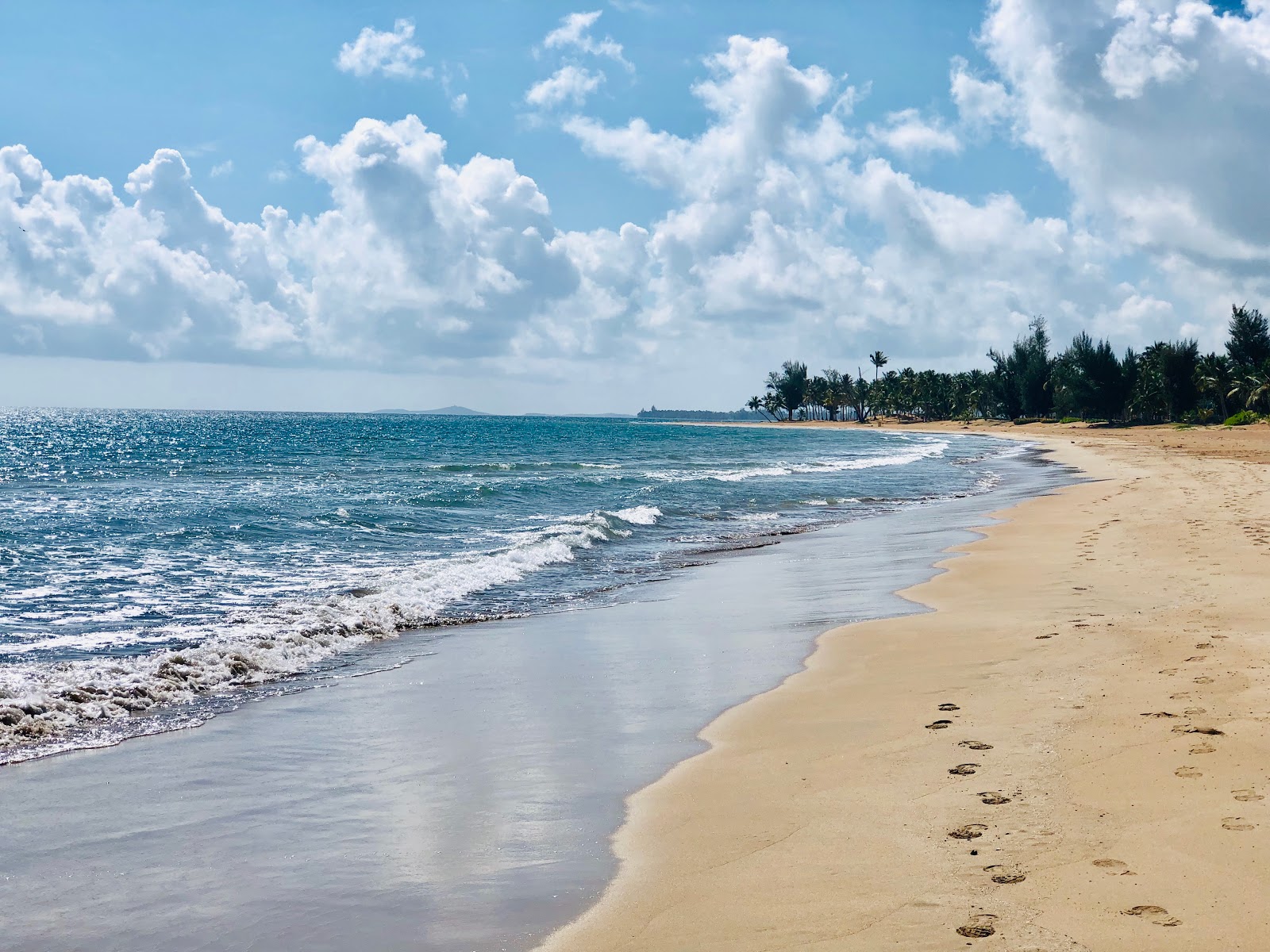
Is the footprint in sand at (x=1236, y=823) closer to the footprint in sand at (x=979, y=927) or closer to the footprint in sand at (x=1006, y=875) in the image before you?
the footprint in sand at (x=1006, y=875)

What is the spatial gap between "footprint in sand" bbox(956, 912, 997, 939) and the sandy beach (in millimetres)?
12

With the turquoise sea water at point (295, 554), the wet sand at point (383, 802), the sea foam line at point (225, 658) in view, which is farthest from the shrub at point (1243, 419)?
the wet sand at point (383, 802)

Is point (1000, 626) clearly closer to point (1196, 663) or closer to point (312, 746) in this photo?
point (1196, 663)

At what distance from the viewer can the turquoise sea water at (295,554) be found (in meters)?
10.3

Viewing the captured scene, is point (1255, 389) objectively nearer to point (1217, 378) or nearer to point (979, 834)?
point (1217, 378)

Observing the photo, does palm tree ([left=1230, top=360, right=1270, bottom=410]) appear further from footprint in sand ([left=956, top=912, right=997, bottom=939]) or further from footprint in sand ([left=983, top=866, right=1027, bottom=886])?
footprint in sand ([left=956, top=912, right=997, bottom=939])

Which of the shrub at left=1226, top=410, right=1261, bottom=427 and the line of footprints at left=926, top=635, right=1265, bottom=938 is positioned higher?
the shrub at left=1226, top=410, right=1261, bottom=427

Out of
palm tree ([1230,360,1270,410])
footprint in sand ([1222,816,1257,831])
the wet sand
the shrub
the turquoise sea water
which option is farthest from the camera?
palm tree ([1230,360,1270,410])

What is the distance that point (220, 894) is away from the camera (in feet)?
16.5

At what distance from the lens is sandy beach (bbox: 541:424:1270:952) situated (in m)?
4.32

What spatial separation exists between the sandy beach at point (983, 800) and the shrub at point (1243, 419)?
80934 mm

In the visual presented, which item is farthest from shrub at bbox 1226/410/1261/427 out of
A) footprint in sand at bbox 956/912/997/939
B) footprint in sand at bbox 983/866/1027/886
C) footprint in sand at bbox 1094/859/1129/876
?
footprint in sand at bbox 956/912/997/939

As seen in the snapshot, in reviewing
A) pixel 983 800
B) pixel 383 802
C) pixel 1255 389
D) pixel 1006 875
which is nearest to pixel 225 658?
pixel 383 802

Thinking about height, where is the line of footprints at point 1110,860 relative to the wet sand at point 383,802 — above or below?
above
